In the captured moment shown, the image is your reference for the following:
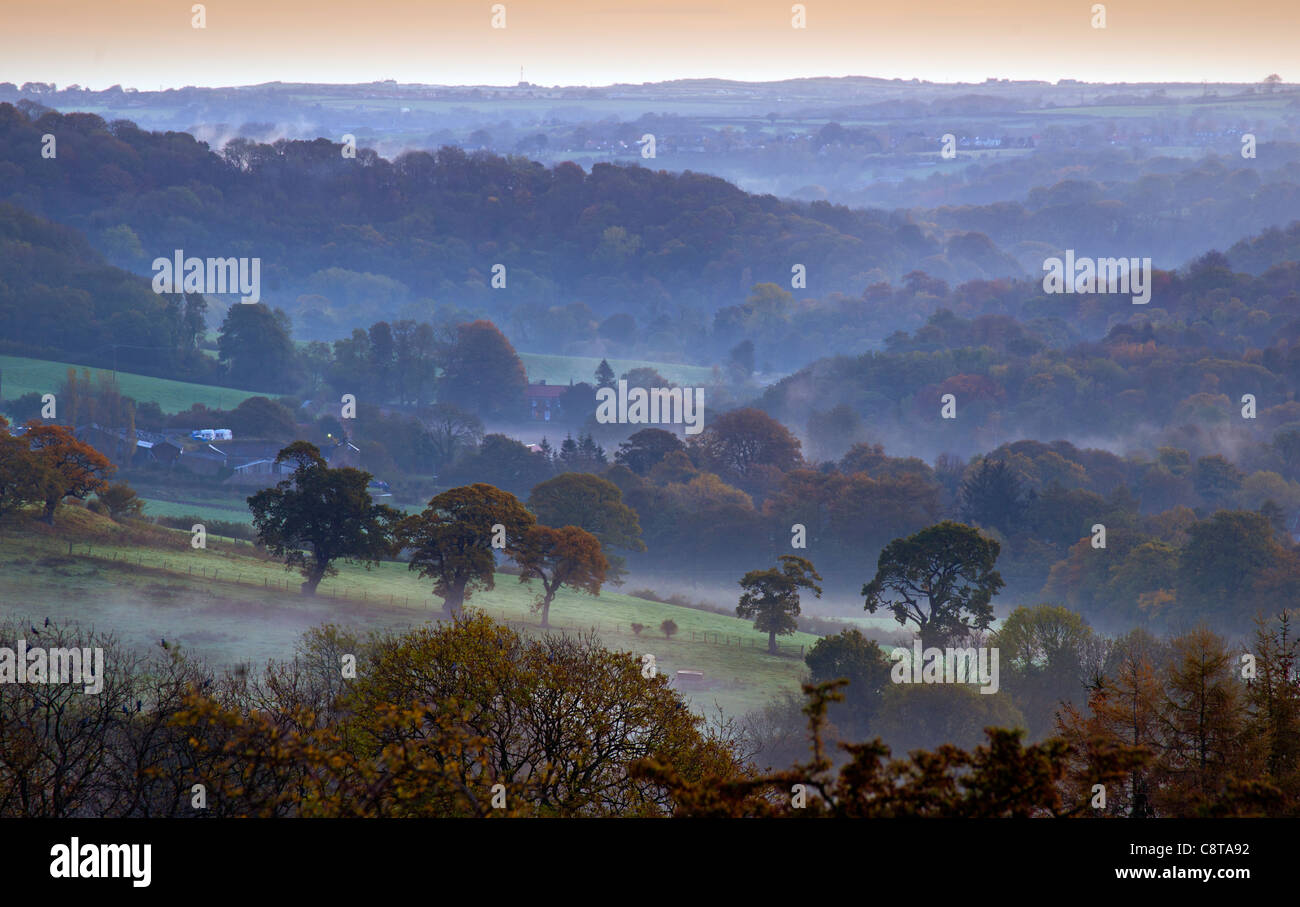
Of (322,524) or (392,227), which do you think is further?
(392,227)

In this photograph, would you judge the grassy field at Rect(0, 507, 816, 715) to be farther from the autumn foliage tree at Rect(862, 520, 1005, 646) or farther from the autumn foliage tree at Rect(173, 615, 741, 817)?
the autumn foliage tree at Rect(173, 615, 741, 817)

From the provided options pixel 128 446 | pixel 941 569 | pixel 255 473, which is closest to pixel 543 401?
pixel 255 473

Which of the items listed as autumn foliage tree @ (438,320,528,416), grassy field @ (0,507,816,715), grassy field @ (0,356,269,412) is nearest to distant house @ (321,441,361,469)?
grassy field @ (0,356,269,412)

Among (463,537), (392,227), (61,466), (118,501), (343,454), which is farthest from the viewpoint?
(392,227)

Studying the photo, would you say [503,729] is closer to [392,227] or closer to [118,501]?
[118,501]
